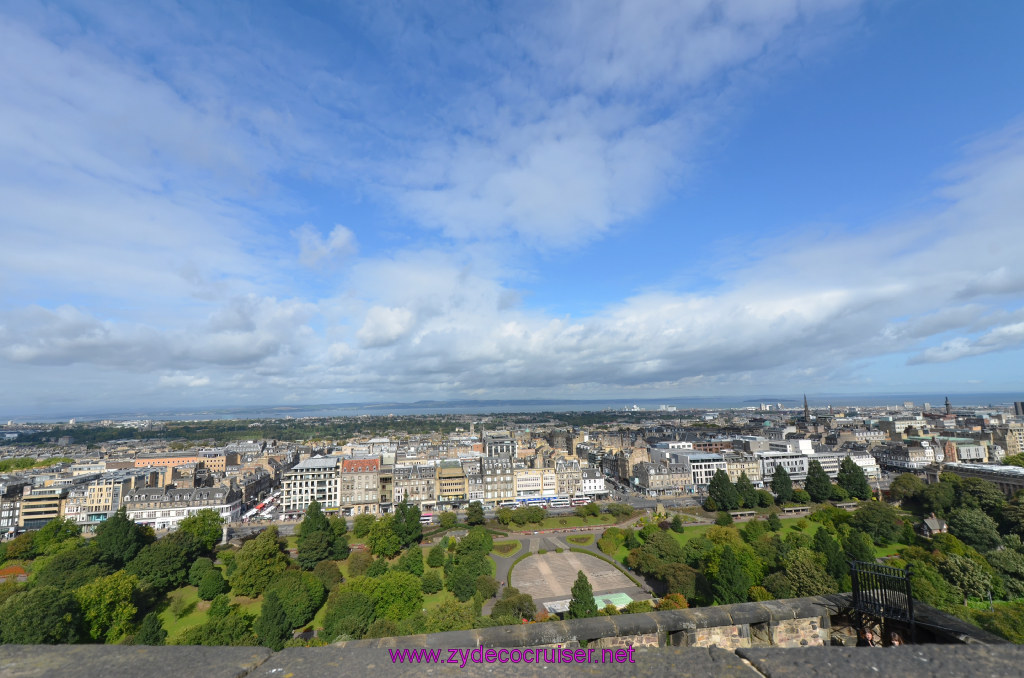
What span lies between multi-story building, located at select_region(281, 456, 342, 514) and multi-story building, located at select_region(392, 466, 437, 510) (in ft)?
33.5

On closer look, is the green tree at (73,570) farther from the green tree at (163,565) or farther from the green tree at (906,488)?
the green tree at (906,488)

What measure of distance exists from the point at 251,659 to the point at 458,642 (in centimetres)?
256

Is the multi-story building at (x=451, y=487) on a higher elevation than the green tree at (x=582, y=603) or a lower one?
lower

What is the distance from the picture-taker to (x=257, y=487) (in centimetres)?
8525

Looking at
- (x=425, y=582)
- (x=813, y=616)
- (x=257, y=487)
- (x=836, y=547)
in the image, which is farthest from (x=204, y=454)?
(x=813, y=616)

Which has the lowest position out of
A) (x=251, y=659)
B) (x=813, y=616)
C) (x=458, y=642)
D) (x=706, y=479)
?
(x=706, y=479)

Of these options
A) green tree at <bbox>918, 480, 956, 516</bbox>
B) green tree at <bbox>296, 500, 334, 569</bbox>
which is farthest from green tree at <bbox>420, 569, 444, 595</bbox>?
green tree at <bbox>918, 480, 956, 516</bbox>

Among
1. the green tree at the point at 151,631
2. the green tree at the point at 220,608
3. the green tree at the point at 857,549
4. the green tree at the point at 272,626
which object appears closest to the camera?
the green tree at the point at 151,631

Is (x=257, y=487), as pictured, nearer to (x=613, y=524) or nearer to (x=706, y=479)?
(x=613, y=524)

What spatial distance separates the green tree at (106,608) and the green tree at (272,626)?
1060 cm

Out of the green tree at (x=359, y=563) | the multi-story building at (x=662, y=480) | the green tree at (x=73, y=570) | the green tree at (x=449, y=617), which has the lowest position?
the multi-story building at (x=662, y=480)

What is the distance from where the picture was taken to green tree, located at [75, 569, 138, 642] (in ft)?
104

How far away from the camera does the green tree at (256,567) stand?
39.7 meters

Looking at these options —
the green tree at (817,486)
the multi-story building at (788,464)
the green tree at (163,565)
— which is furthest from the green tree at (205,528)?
the multi-story building at (788,464)
